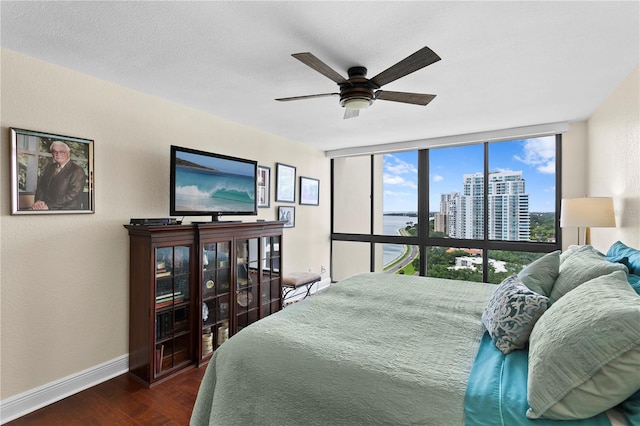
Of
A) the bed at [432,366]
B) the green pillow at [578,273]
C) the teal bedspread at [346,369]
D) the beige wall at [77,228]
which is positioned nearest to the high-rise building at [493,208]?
the bed at [432,366]

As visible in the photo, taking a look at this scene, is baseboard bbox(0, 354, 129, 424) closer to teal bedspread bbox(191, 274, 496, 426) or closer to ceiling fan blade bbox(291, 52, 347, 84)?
teal bedspread bbox(191, 274, 496, 426)

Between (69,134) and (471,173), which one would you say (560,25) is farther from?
(69,134)

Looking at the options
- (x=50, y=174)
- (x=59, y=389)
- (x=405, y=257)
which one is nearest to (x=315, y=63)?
(x=50, y=174)

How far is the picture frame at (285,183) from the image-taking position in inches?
174

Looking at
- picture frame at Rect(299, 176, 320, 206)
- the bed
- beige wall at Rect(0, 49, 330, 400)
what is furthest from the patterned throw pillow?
picture frame at Rect(299, 176, 320, 206)

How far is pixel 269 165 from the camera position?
4.31 meters

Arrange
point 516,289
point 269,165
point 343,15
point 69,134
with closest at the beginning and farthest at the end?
point 516,289, point 343,15, point 69,134, point 269,165

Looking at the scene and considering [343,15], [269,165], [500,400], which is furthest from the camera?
[269,165]

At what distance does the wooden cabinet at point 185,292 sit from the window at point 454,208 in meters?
2.54

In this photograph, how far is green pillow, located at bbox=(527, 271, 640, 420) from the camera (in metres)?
0.96

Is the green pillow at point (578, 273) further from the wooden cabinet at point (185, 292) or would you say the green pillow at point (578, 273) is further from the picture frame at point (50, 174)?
the picture frame at point (50, 174)

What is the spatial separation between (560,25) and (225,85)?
235cm

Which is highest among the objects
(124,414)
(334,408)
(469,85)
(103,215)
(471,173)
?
(469,85)

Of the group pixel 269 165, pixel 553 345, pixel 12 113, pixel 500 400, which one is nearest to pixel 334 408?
pixel 500 400
